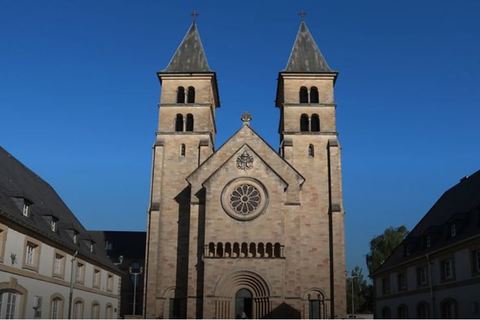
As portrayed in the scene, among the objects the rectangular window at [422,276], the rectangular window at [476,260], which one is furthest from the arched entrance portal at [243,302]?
the rectangular window at [476,260]

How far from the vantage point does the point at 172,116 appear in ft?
161

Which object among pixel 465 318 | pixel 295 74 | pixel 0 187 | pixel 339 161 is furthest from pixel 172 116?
pixel 465 318

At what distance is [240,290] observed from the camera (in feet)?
135

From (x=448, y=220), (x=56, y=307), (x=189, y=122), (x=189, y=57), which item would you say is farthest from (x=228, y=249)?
(x=189, y=57)

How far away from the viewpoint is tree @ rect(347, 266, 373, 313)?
78.8 meters

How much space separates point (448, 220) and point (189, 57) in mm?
28313

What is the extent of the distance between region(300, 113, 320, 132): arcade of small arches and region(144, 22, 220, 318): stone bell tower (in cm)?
828

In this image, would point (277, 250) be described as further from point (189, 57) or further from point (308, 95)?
point (189, 57)

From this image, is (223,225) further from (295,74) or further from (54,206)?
(295,74)

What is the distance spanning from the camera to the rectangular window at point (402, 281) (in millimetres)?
41494

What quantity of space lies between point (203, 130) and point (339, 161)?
39.7 ft

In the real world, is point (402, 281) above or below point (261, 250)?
below

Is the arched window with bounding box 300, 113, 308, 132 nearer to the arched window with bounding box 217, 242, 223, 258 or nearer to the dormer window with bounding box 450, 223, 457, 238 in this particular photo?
the arched window with bounding box 217, 242, 223, 258

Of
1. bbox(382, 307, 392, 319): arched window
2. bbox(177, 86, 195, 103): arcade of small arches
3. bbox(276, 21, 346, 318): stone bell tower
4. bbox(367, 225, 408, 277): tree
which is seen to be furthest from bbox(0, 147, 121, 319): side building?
bbox(367, 225, 408, 277): tree
